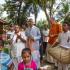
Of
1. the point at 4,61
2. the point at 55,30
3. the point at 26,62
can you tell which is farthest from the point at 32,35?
the point at 26,62

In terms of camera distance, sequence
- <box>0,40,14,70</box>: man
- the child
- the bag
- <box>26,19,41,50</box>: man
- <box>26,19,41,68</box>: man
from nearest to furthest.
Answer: the child → <box>0,40,14,70</box>: man → the bag → <box>26,19,41,68</box>: man → <box>26,19,41,50</box>: man

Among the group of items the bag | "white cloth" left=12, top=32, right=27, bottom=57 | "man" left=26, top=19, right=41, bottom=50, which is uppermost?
"man" left=26, top=19, right=41, bottom=50

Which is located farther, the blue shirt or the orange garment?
the orange garment

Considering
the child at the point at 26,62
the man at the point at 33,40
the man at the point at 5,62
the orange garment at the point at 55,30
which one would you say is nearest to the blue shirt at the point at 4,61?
the man at the point at 5,62

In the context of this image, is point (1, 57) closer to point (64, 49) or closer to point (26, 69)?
point (26, 69)

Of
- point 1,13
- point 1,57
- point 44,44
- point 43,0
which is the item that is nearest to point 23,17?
point 1,13

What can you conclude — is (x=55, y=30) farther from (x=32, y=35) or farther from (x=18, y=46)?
(x=18, y=46)

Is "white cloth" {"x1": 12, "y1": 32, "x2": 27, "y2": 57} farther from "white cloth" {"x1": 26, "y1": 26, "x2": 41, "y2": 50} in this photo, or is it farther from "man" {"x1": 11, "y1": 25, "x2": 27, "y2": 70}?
"white cloth" {"x1": 26, "y1": 26, "x2": 41, "y2": 50}

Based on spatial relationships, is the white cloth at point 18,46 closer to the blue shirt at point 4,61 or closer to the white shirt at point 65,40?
the white shirt at point 65,40

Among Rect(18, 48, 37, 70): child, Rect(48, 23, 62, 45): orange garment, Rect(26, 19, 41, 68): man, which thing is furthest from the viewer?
Rect(48, 23, 62, 45): orange garment

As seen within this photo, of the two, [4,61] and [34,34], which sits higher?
[34,34]

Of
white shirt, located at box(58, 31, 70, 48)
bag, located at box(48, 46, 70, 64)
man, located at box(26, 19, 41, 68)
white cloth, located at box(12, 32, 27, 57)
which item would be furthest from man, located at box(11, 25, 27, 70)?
white shirt, located at box(58, 31, 70, 48)

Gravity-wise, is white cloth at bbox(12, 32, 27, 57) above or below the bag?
above

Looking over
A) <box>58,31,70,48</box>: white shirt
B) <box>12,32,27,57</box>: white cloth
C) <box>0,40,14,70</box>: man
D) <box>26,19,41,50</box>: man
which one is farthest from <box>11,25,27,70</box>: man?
<box>0,40,14,70</box>: man
